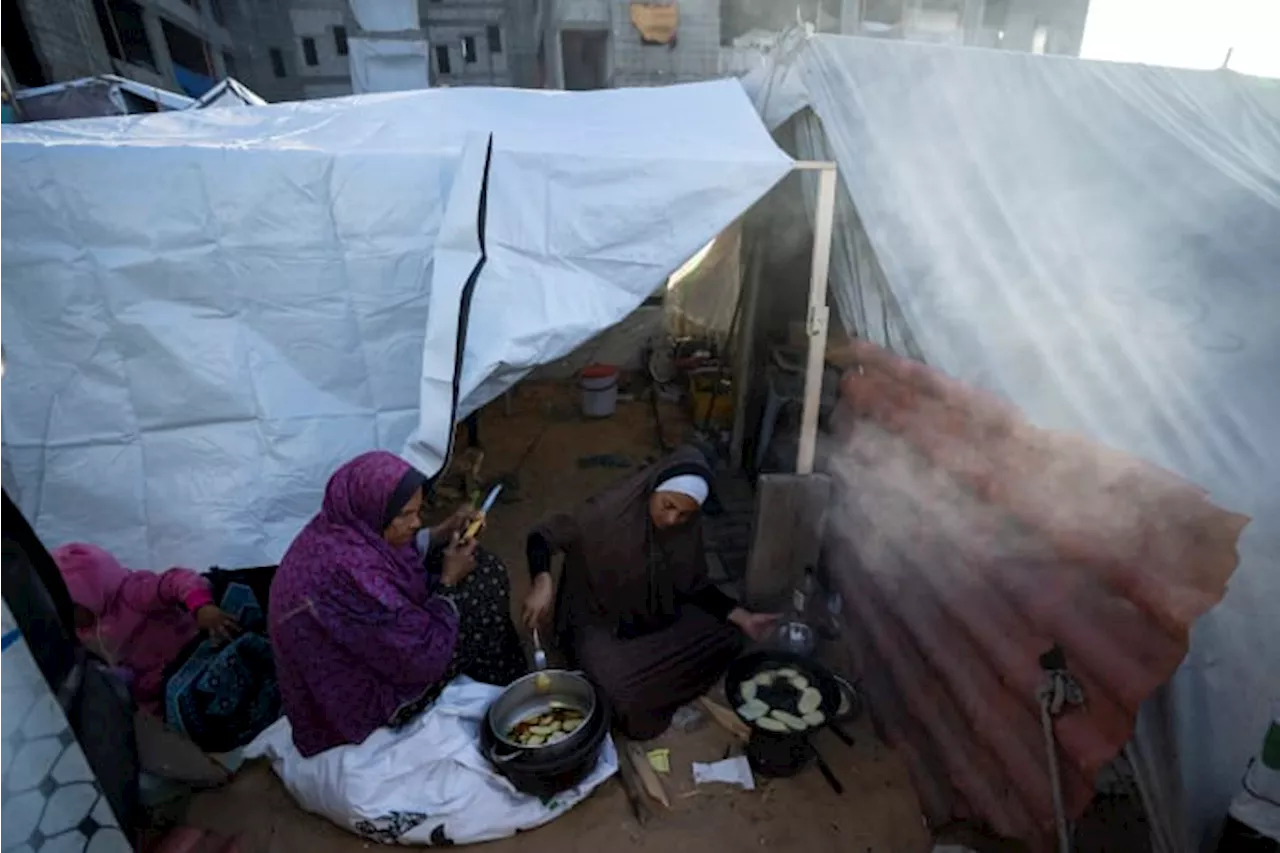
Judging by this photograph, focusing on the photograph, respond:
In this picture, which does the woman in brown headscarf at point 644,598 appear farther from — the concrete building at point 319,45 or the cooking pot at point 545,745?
the concrete building at point 319,45

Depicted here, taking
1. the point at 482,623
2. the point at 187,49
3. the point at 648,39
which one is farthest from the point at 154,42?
the point at 482,623

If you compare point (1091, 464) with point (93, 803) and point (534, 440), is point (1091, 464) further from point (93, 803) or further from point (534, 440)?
point (534, 440)

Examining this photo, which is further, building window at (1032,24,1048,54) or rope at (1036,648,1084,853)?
building window at (1032,24,1048,54)

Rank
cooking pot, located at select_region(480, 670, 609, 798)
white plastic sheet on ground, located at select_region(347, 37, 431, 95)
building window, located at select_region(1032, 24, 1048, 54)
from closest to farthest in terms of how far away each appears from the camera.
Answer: cooking pot, located at select_region(480, 670, 609, 798) < white plastic sheet on ground, located at select_region(347, 37, 431, 95) < building window, located at select_region(1032, 24, 1048, 54)

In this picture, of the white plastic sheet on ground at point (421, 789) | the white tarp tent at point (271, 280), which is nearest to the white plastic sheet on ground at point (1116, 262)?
the white tarp tent at point (271, 280)

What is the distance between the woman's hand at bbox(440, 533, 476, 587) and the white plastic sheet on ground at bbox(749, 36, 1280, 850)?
2367 millimetres

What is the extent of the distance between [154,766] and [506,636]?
1589 millimetres

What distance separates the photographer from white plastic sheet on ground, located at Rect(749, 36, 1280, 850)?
1.63 metres

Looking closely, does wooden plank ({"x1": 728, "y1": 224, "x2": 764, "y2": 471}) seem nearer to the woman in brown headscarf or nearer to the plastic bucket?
the plastic bucket

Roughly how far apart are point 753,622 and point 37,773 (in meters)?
2.94

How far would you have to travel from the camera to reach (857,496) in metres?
3.51

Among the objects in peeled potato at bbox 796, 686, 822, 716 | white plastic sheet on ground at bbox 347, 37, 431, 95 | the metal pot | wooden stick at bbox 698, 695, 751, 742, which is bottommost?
wooden stick at bbox 698, 695, 751, 742

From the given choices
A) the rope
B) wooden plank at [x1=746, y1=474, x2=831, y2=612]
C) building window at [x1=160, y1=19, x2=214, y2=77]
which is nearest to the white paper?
wooden plank at [x1=746, y1=474, x2=831, y2=612]

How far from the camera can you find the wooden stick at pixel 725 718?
10.5ft
